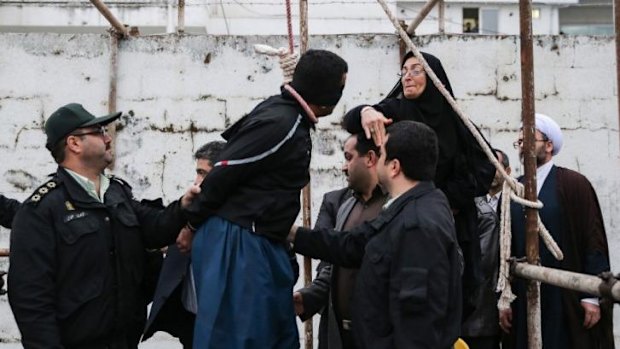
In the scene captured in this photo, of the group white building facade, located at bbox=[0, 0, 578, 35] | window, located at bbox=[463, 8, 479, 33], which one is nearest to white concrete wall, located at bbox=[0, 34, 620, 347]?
white building facade, located at bbox=[0, 0, 578, 35]

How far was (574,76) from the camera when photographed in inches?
250

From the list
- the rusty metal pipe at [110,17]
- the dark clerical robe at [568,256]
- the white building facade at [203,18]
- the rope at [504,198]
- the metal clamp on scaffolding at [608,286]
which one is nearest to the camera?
the metal clamp on scaffolding at [608,286]

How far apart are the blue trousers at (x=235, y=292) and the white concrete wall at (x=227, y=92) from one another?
9.07ft

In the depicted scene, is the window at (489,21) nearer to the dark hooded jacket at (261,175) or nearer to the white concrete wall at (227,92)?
the white concrete wall at (227,92)

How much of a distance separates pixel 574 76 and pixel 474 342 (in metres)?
2.20

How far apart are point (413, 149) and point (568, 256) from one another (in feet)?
5.49

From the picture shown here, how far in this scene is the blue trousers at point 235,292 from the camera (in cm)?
354

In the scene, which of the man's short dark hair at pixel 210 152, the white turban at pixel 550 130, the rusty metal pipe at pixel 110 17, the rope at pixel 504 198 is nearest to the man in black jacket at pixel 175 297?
the man's short dark hair at pixel 210 152

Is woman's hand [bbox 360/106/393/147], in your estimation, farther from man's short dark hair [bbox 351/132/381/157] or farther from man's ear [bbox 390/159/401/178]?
man's ear [bbox 390/159/401/178]

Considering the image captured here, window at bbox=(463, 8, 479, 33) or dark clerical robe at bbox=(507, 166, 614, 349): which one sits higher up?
window at bbox=(463, 8, 479, 33)

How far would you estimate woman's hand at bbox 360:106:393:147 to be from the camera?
393 centimetres

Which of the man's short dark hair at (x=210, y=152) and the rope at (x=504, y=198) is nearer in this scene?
the rope at (x=504, y=198)

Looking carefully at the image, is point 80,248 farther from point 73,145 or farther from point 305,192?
point 305,192

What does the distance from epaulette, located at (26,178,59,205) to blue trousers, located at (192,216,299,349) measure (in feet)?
2.45
